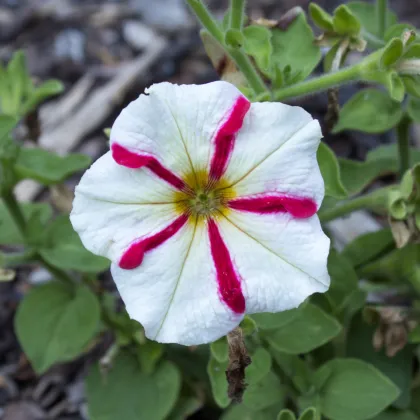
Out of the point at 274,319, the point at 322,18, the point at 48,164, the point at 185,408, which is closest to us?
the point at 274,319

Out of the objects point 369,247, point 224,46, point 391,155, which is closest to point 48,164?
point 224,46

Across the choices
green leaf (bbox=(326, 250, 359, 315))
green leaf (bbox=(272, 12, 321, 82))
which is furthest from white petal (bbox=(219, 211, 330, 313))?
green leaf (bbox=(326, 250, 359, 315))

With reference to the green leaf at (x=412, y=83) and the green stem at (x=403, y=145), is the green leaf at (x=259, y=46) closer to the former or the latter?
the green leaf at (x=412, y=83)

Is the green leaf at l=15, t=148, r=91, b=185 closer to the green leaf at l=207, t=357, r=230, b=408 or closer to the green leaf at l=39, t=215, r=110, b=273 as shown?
the green leaf at l=39, t=215, r=110, b=273

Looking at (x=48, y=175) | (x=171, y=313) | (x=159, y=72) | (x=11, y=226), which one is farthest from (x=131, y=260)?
(x=159, y=72)

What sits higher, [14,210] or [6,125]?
[6,125]

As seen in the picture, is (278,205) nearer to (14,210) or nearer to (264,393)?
(264,393)
